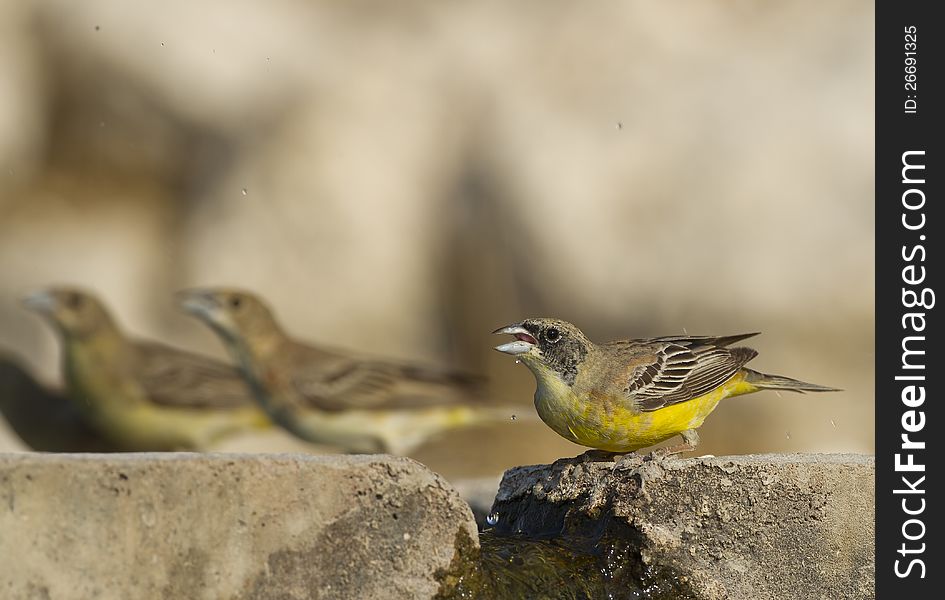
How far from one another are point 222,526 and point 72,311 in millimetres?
6804

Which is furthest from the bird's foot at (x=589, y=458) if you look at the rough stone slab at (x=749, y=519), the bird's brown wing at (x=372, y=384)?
the bird's brown wing at (x=372, y=384)

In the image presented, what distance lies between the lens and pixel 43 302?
930 centimetres

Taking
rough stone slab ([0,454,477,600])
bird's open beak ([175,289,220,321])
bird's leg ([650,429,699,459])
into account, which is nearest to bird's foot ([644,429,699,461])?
bird's leg ([650,429,699,459])

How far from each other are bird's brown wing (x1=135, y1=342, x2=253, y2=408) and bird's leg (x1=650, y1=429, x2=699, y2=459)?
5254 millimetres

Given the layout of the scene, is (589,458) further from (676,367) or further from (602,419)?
(676,367)

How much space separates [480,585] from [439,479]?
315 mm

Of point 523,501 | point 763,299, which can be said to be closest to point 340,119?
point 763,299

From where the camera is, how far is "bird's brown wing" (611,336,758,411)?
412cm

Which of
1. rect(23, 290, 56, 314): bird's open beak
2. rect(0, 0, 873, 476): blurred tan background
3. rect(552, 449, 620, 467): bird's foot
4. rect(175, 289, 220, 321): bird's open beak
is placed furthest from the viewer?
rect(0, 0, 873, 476): blurred tan background

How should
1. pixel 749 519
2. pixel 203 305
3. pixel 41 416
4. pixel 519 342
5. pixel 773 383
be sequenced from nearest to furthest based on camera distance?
pixel 749 519, pixel 519 342, pixel 773 383, pixel 203 305, pixel 41 416

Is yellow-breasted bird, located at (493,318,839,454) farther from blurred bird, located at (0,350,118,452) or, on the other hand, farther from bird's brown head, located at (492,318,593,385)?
blurred bird, located at (0,350,118,452)

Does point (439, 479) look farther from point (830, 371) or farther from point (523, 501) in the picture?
point (830, 371)

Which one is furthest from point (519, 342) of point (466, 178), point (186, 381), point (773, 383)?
point (466, 178)

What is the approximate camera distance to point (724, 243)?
9797 millimetres
